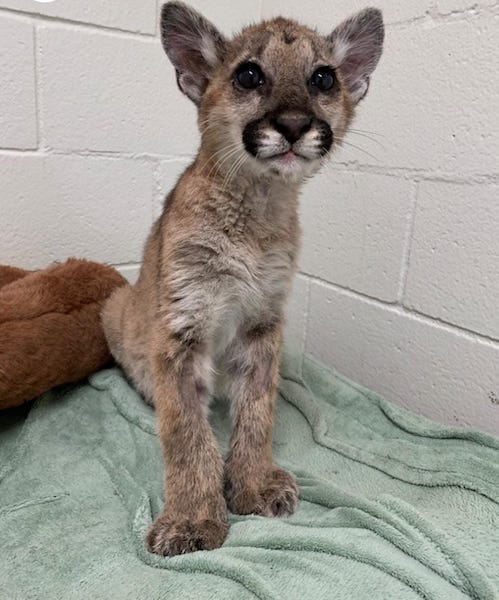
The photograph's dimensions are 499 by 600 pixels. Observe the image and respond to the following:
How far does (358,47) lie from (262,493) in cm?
123

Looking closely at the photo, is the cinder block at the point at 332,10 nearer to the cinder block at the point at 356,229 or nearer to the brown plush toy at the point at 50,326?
the cinder block at the point at 356,229

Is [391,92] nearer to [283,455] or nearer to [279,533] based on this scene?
[283,455]

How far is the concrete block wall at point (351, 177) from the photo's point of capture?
5.60ft

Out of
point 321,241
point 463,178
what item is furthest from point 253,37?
point 321,241

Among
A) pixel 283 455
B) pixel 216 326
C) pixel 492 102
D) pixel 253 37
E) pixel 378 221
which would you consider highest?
pixel 253 37

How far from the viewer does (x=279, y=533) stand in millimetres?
1236

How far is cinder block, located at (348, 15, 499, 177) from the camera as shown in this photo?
1628mm

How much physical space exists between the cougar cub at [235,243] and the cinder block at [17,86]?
74 centimetres

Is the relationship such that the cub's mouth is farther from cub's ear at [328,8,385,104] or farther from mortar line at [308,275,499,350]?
mortar line at [308,275,499,350]

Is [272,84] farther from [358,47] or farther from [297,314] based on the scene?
[297,314]

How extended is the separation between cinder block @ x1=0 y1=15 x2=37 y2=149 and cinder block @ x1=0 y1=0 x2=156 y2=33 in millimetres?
65

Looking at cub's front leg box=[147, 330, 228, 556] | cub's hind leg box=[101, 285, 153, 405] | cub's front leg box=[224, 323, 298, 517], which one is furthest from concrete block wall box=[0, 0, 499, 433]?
cub's front leg box=[147, 330, 228, 556]

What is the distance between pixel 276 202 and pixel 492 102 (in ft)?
2.27

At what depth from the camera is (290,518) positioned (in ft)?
4.52
